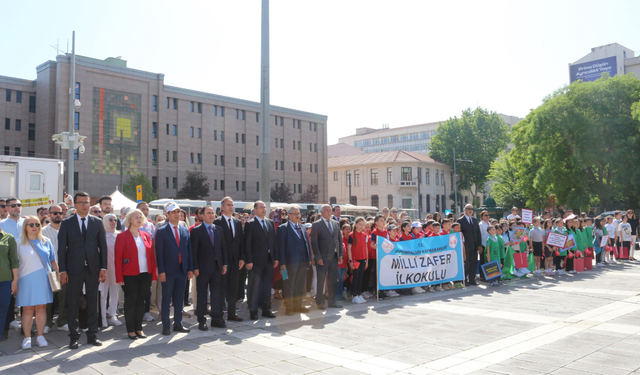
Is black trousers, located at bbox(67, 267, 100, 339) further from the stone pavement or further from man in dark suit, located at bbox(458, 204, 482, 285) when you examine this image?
man in dark suit, located at bbox(458, 204, 482, 285)

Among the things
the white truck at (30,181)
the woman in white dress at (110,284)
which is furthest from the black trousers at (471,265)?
the white truck at (30,181)

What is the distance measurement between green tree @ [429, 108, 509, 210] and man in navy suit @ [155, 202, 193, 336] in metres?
73.7

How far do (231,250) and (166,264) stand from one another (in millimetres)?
1315

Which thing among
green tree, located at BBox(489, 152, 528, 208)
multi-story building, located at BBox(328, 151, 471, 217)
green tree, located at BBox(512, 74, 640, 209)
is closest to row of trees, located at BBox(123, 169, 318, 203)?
multi-story building, located at BBox(328, 151, 471, 217)

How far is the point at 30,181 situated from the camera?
17125 mm

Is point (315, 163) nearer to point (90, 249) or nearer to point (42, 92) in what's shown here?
point (42, 92)

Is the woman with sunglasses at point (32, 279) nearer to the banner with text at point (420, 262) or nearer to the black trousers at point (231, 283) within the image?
the black trousers at point (231, 283)

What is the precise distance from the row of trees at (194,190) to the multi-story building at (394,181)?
759 centimetres

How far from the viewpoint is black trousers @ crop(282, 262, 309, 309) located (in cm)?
934

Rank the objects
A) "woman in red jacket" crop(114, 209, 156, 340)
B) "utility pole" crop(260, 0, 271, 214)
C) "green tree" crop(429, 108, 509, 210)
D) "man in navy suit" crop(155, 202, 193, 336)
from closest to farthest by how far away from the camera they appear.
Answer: "woman in red jacket" crop(114, 209, 156, 340) < "man in navy suit" crop(155, 202, 193, 336) < "utility pole" crop(260, 0, 271, 214) < "green tree" crop(429, 108, 509, 210)

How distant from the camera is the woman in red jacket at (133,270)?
722 cm

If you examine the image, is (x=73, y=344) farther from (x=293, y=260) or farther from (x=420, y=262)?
(x=420, y=262)

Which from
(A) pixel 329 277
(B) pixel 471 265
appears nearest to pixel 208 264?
(A) pixel 329 277

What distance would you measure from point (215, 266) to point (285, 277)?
66.5 inches
